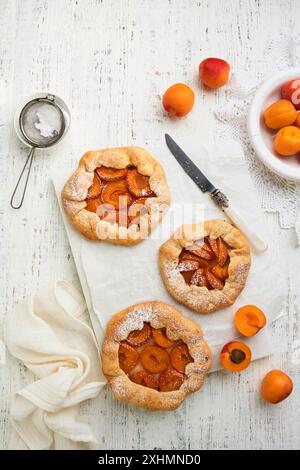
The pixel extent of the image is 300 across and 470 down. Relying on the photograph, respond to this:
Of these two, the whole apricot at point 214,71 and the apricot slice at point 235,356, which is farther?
the whole apricot at point 214,71

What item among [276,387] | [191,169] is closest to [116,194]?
[191,169]

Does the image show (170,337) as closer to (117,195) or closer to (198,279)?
(198,279)

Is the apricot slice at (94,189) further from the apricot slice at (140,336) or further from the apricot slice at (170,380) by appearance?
the apricot slice at (170,380)

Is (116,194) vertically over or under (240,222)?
over

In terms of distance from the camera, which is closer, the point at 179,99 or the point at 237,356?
the point at 237,356

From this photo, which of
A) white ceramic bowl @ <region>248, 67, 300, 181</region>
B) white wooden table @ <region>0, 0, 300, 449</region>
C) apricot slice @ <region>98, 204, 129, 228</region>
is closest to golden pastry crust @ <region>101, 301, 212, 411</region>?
white wooden table @ <region>0, 0, 300, 449</region>

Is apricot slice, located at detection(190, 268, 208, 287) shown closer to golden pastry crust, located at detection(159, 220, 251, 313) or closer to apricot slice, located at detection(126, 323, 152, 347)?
golden pastry crust, located at detection(159, 220, 251, 313)

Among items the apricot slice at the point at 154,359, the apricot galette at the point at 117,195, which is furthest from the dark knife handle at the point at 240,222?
the apricot slice at the point at 154,359
